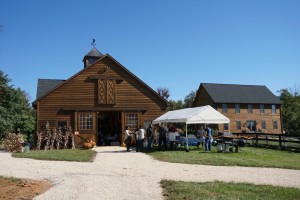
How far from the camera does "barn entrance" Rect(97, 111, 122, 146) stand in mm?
25906

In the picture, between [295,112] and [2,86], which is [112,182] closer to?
[2,86]

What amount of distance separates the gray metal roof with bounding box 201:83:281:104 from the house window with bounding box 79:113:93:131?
25557 mm

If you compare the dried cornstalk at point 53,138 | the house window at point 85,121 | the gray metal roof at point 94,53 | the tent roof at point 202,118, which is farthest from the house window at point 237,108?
the dried cornstalk at point 53,138

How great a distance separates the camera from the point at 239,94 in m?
49.2

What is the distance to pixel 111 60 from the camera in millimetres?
25312

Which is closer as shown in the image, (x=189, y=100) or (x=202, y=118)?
(x=202, y=118)

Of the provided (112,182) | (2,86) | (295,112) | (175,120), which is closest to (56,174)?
(112,182)

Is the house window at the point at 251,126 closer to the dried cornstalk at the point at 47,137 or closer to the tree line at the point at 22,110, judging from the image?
the tree line at the point at 22,110

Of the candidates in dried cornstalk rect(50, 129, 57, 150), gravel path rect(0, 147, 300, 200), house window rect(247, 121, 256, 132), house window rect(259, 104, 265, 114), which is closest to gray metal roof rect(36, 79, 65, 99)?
dried cornstalk rect(50, 129, 57, 150)

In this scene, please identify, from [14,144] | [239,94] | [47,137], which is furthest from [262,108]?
[14,144]

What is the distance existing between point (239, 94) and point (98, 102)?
30388 millimetres

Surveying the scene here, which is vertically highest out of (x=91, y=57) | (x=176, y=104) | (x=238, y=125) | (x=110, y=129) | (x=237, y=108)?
(x=91, y=57)

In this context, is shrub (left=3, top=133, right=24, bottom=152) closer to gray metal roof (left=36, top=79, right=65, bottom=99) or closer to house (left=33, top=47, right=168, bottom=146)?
house (left=33, top=47, right=168, bottom=146)

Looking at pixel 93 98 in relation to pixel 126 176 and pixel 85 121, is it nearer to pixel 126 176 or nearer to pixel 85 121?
pixel 85 121
